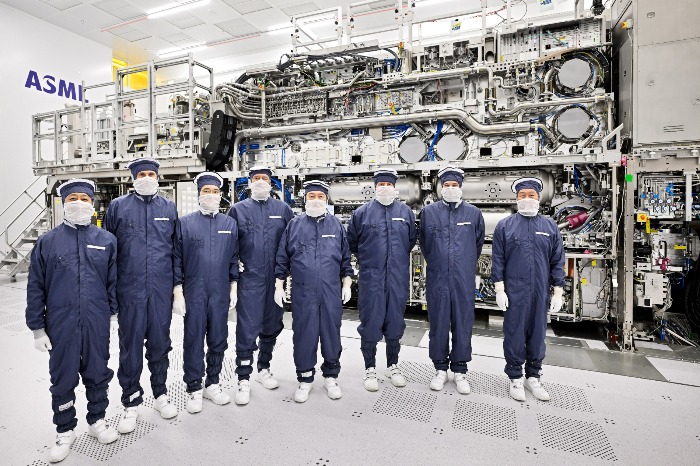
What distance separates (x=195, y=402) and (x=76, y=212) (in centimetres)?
159

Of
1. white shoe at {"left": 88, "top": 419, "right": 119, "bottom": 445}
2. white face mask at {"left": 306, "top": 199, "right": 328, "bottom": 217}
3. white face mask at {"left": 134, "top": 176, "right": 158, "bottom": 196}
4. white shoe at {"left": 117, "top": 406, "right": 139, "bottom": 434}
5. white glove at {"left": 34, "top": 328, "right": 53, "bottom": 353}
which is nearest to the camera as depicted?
white glove at {"left": 34, "top": 328, "right": 53, "bottom": 353}

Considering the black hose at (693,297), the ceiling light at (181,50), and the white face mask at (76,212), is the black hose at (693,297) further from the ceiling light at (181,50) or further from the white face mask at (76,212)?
the ceiling light at (181,50)

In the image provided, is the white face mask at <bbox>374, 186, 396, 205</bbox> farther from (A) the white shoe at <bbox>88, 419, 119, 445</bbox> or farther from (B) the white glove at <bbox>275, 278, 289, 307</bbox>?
(A) the white shoe at <bbox>88, 419, 119, 445</bbox>

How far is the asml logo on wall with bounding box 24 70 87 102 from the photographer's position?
9.63 m

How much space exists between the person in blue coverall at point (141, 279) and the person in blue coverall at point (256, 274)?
0.55 m

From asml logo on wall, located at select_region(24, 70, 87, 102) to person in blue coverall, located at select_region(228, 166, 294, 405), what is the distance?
32.6 feet

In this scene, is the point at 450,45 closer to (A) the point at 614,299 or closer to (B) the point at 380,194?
(B) the point at 380,194

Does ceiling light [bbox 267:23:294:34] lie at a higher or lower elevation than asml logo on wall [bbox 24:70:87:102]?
higher

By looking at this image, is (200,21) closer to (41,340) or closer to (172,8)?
(172,8)

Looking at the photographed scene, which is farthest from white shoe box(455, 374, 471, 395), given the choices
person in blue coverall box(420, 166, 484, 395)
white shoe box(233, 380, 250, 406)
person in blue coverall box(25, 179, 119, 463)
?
person in blue coverall box(25, 179, 119, 463)

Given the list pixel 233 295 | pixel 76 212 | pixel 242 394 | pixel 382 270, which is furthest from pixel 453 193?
pixel 76 212

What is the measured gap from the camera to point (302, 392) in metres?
3.12

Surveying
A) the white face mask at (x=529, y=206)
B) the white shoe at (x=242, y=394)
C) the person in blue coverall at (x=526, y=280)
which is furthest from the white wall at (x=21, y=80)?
the white face mask at (x=529, y=206)

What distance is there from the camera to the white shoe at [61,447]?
235cm
